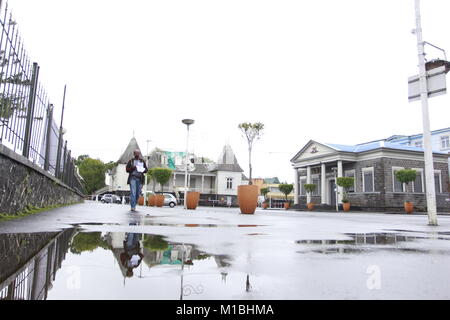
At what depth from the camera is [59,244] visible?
7.55 ft

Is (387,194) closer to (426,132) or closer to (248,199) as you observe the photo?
(248,199)

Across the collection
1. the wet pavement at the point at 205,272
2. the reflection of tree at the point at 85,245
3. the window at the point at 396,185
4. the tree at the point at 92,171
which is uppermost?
the tree at the point at 92,171

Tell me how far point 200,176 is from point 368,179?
102ft

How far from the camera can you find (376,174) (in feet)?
87.5

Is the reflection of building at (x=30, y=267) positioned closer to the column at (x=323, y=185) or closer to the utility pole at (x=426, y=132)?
the utility pole at (x=426, y=132)

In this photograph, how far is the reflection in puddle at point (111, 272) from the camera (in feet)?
3.96

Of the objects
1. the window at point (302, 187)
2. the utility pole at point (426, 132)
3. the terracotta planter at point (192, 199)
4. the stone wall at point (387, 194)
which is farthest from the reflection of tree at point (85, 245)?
the window at point (302, 187)

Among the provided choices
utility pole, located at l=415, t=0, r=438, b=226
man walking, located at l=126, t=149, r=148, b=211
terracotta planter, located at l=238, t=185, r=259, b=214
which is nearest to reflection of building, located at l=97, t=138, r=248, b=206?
terracotta planter, located at l=238, t=185, r=259, b=214

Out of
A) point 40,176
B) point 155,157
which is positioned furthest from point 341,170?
point 155,157

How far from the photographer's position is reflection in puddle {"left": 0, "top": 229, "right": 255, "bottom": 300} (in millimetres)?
1207

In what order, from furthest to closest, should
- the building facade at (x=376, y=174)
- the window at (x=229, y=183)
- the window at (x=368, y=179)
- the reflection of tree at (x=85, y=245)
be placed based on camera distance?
1. the window at (x=229, y=183)
2. the window at (x=368, y=179)
3. the building facade at (x=376, y=174)
4. the reflection of tree at (x=85, y=245)
